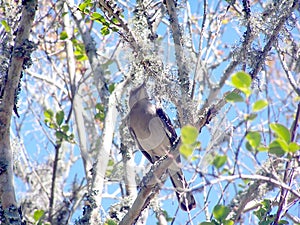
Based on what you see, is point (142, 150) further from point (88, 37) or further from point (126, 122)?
point (88, 37)

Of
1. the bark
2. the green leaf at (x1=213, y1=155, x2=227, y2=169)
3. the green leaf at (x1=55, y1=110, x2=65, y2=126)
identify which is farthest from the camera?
the green leaf at (x1=55, y1=110, x2=65, y2=126)

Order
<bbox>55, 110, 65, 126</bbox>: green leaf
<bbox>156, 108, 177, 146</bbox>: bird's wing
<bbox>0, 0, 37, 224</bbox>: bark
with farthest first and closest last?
<bbox>55, 110, 65, 126</bbox>: green leaf, <bbox>156, 108, 177, 146</bbox>: bird's wing, <bbox>0, 0, 37, 224</bbox>: bark

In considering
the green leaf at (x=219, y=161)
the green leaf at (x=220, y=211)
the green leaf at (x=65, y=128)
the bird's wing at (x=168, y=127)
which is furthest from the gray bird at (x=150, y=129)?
the green leaf at (x=219, y=161)

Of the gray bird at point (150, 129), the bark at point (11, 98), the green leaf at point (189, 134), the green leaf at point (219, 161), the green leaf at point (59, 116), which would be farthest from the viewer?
the green leaf at point (59, 116)

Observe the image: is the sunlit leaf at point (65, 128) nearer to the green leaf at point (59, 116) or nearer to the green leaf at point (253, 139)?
the green leaf at point (59, 116)

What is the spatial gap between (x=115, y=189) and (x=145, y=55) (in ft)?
16.5

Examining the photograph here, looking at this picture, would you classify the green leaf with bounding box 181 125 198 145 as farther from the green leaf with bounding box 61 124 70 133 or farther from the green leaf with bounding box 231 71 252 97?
the green leaf with bounding box 61 124 70 133

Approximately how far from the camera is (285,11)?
377 centimetres

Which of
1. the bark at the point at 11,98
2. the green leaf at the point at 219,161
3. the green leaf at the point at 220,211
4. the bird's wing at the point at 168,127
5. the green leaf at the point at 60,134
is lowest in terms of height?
the green leaf at the point at 220,211

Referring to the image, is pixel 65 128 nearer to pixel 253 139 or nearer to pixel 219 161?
pixel 219 161

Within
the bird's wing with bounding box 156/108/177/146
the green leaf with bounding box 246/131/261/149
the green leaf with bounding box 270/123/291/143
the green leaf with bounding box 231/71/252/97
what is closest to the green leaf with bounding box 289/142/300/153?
the green leaf with bounding box 270/123/291/143

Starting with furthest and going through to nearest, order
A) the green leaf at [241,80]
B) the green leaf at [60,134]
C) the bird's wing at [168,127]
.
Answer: the green leaf at [60,134] < the bird's wing at [168,127] < the green leaf at [241,80]

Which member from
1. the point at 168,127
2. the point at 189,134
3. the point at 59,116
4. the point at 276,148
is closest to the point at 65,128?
the point at 59,116

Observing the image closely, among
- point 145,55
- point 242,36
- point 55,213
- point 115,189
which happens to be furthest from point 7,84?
point 115,189
